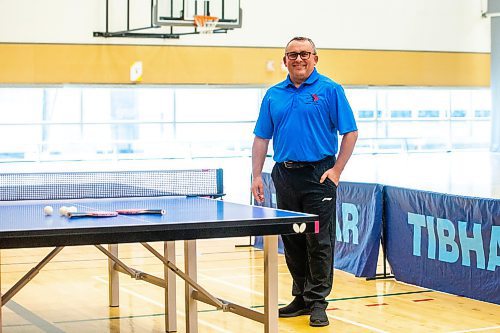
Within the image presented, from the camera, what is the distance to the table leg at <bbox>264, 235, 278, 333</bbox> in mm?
5004

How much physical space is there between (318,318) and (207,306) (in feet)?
3.46

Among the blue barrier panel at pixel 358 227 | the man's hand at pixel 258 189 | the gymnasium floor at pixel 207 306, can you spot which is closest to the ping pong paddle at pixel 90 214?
the gymnasium floor at pixel 207 306

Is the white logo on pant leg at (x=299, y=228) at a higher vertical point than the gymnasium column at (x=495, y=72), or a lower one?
lower

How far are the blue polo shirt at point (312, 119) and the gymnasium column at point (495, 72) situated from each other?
57.5ft

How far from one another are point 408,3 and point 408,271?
47.6 ft

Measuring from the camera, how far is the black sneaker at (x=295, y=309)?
6461 millimetres

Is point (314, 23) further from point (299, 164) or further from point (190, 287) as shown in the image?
point (190, 287)

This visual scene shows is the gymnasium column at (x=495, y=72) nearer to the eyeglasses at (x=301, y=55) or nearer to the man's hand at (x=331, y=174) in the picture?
the eyeglasses at (x=301, y=55)

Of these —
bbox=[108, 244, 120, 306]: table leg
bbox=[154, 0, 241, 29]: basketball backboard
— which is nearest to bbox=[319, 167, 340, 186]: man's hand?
bbox=[108, 244, 120, 306]: table leg

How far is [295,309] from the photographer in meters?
6.50

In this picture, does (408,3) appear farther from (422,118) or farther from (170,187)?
(170,187)

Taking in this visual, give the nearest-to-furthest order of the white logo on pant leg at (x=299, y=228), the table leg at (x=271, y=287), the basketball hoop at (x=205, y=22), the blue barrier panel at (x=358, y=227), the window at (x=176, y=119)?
the white logo on pant leg at (x=299, y=228) < the table leg at (x=271, y=287) < the blue barrier panel at (x=358, y=227) < the basketball hoop at (x=205, y=22) < the window at (x=176, y=119)

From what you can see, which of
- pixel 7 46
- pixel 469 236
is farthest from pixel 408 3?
pixel 469 236

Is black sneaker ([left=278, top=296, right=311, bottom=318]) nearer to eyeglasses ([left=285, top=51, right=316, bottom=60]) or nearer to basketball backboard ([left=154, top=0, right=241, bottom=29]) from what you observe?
eyeglasses ([left=285, top=51, right=316, bottom=60])
